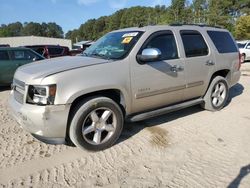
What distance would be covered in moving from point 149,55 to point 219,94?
2668 millimetres

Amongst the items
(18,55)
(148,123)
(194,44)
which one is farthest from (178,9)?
(148,123)

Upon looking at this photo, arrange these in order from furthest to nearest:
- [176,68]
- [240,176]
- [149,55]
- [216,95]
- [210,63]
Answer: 1. [216,95]
2. [210,63]
3. [176,68]
4. [149,55]
5. [240,176]

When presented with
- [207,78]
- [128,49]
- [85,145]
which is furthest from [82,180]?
[207,78]

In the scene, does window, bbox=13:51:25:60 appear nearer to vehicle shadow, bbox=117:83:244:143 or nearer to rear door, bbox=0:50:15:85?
rear door, bbox=0:50:15:85

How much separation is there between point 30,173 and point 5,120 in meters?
2.62

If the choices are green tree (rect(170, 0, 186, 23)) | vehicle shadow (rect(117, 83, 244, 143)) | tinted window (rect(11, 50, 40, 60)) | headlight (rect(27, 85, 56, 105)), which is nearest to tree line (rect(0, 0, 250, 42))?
green tree (rect(170, 0, 186, 23))

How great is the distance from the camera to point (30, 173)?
3.67 m

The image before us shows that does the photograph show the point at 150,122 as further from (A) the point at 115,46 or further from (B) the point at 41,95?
(B) the point at 41,95

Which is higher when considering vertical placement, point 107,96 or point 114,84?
point 114,84

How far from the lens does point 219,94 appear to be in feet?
20.7

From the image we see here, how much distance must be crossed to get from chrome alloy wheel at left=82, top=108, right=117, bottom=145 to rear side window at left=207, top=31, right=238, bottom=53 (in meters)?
3.16

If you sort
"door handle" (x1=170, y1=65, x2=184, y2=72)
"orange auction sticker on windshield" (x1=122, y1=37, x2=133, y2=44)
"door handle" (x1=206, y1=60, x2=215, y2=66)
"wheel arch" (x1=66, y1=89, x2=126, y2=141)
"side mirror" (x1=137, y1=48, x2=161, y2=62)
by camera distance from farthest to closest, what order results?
"door handle" (x1=206, y1=60, x2=215, y2=66)
"door handle" (x1=170, y1=65, x2=184, y2=72)
"orange auction sticker on windshield" (x1=122, y1=37, x2=133, y2=44)
"side mirror" (x1=137, y1=48, x2=161, y2=62)
"wheel arch" (x1=66, y1=89, x2=126, y2=141)

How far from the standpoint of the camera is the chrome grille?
4080 mm

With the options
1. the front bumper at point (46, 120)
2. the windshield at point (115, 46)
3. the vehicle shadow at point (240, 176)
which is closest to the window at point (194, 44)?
the windshield at point (115, 46)
